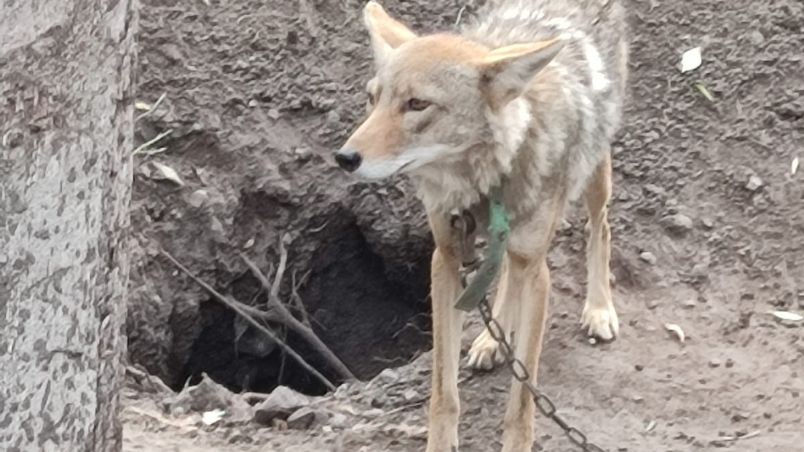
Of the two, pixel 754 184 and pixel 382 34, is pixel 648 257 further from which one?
pixel 382 34

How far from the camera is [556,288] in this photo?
20.4 ft

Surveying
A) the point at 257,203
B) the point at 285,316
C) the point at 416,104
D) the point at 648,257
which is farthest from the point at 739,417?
the point at 257,203

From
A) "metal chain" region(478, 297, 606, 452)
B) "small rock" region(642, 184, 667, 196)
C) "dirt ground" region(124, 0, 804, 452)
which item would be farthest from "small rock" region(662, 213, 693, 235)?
"metal chain" region(478, 297, 606, 452)

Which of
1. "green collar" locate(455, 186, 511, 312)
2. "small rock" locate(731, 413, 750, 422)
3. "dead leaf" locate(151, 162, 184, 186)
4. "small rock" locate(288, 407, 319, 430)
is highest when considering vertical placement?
"dead leaf" locate(151, 162, 184, 186)

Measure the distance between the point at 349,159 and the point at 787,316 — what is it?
8.54 ft

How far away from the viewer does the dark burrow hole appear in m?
7.02

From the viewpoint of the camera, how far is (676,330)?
596cm

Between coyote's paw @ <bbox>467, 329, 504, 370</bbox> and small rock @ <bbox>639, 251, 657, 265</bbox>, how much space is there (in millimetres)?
1027

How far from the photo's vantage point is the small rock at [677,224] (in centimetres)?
653

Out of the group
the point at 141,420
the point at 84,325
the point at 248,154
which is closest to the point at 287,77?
the point at 248,154

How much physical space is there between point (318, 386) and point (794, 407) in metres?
2.53

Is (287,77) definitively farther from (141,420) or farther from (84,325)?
(84,325)

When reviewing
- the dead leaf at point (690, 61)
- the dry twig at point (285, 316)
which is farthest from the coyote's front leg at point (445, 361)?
the dead leaf at point (690, 61)

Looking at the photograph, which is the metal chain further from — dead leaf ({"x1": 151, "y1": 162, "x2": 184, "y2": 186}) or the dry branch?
dead leaf ({"x1": 151, "y1": 162, "x2": 184, "y2": 186})
